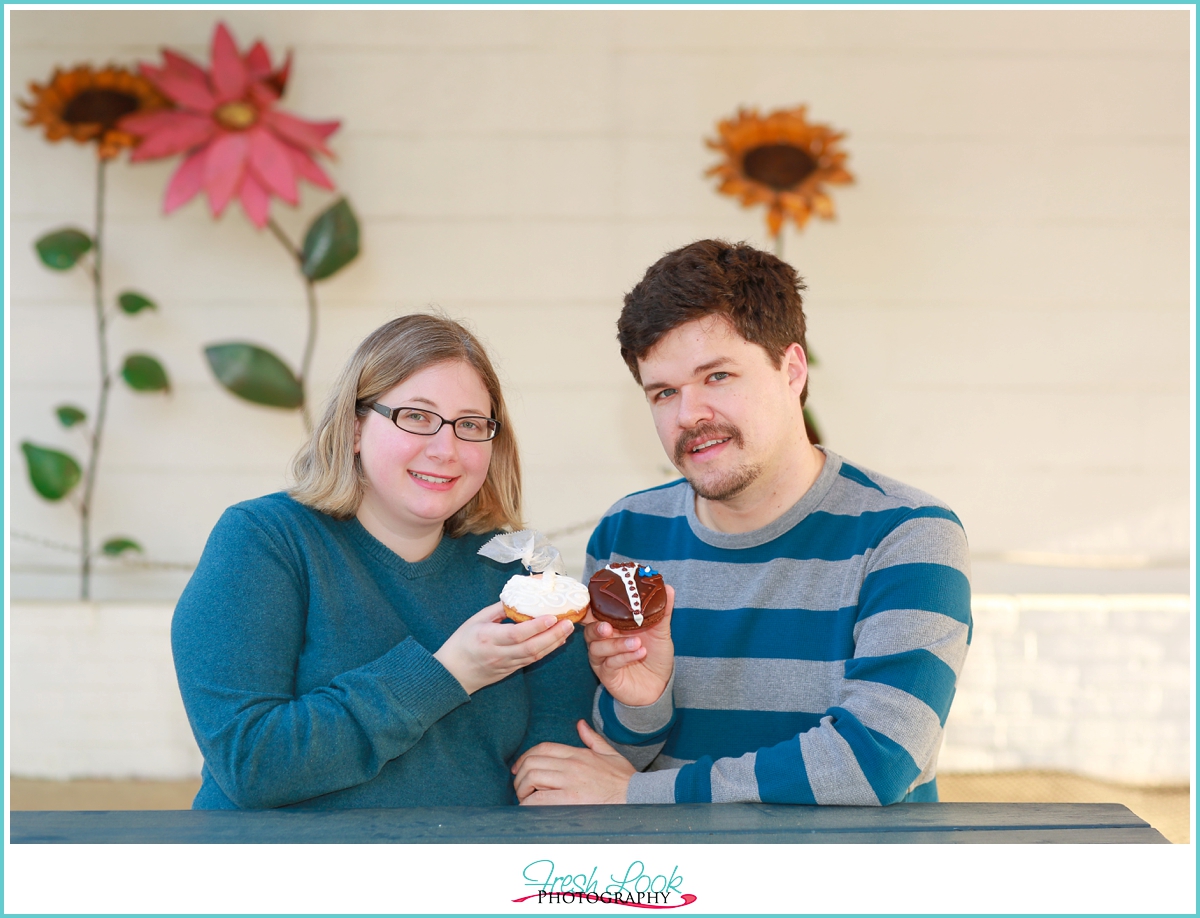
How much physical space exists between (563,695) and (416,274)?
228 centimetres

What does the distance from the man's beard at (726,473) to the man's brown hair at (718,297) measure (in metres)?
0.17

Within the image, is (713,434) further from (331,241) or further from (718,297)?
(331,241)

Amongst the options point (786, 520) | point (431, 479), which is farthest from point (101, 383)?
point (786, 520)

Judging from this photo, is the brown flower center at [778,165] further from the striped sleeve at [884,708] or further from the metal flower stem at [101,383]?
the metal flower stem at [101,383]

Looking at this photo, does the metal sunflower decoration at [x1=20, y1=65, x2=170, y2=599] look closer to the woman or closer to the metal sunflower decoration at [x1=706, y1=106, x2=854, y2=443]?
the metal sunflower decoration at [x1=706, y1=106, x2=854, y2=443]

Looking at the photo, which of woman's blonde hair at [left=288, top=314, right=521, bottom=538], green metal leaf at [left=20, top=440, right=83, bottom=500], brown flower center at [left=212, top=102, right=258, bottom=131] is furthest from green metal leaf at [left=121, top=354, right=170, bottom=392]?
woman's blonde hair at [left=288, top=314, right=521, bottom=538]

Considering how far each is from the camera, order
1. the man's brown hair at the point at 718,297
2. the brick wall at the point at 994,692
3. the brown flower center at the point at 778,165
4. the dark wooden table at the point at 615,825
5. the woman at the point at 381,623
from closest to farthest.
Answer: the dark wooden table at the point at 615,825
the woman at the point at 381,623
the man's brown hair at the point at 718,297
the brick wall at the point at 994,692
the brown flower center at the point at 778,165

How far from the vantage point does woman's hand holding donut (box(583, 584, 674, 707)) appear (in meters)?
1.65

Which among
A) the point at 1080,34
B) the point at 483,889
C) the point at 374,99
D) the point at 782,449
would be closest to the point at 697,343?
the point at 782,449

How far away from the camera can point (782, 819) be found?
1.38 meters

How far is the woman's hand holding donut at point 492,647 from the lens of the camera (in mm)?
1457

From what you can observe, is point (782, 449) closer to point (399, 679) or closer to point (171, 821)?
point (399, 679)

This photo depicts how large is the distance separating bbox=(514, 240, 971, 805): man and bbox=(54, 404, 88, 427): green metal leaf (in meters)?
2.58

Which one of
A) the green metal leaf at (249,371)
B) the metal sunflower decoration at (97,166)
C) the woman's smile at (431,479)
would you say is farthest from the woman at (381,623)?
the metal sunflower decoration at (97,166)
